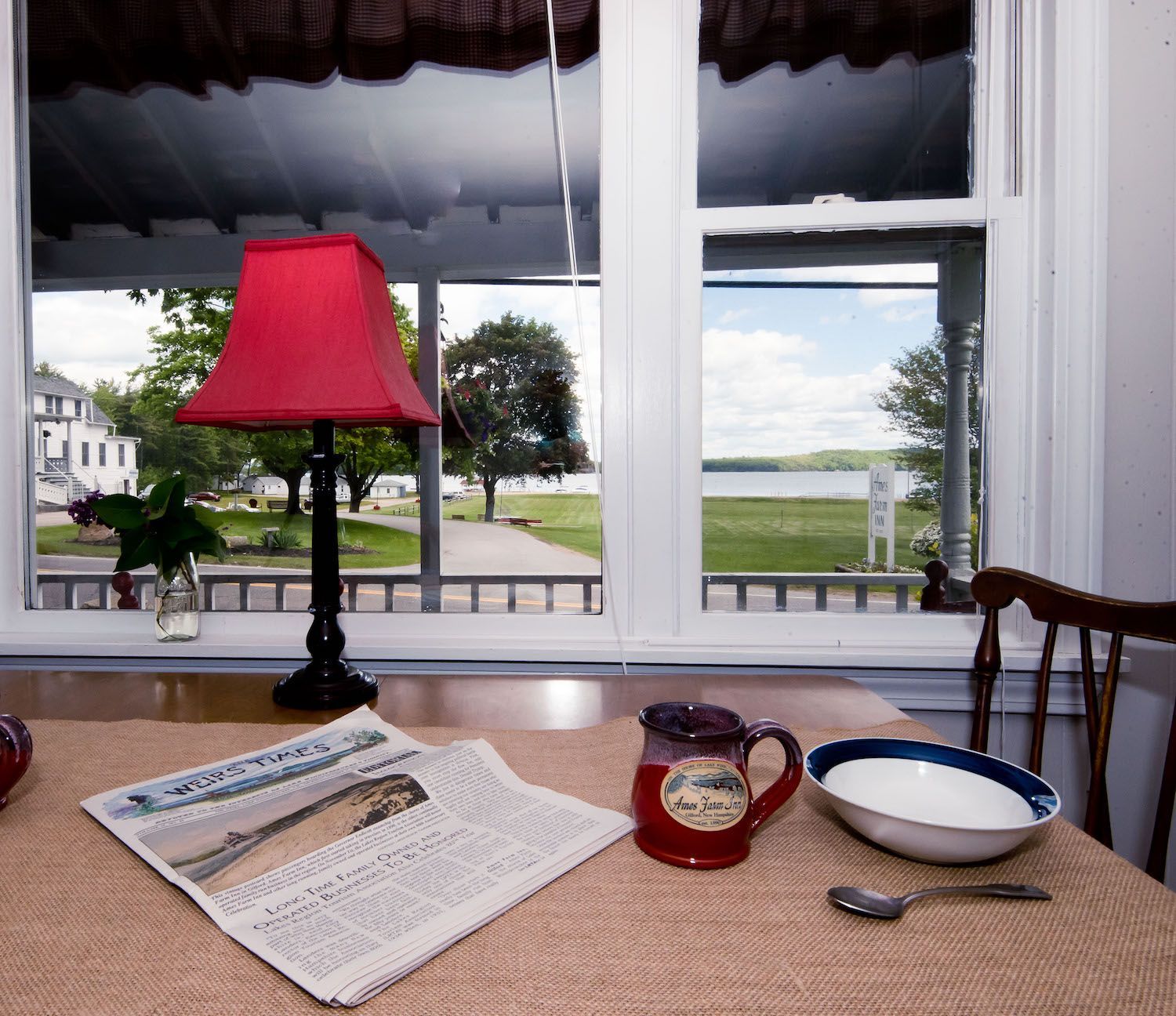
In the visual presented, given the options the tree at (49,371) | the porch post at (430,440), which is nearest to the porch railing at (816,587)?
the porch post at (430,440)

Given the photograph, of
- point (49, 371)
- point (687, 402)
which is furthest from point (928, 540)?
point (49, 371)

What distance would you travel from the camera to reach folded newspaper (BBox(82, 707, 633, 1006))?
43 centimetres

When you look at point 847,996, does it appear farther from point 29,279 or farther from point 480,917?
point 29,279

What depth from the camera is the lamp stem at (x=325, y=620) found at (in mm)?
950

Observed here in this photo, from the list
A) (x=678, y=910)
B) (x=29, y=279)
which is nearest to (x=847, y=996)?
(x=678, y=910)

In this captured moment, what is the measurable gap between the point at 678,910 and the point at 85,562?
4.79 ft

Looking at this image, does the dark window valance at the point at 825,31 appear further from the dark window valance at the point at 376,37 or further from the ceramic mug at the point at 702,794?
Answer: the ceramic mug at the point at 702,794

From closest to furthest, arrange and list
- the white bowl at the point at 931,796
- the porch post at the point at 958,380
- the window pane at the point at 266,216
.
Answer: the white bowl at the point at 931,796 → the porch post at the point at 958,380 → the window pane at the point at 266,216

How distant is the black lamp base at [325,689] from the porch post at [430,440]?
0.41 metres

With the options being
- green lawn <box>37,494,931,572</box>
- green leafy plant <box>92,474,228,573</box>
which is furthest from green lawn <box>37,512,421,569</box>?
green leafy plant <box>92,474,228,573</box>

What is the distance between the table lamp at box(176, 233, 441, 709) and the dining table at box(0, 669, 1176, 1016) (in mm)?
296

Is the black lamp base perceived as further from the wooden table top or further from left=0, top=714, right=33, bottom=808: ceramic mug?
left=0, top=714, right=33, bottom=808: ceramic mug

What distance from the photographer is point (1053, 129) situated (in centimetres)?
119

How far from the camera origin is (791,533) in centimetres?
135
